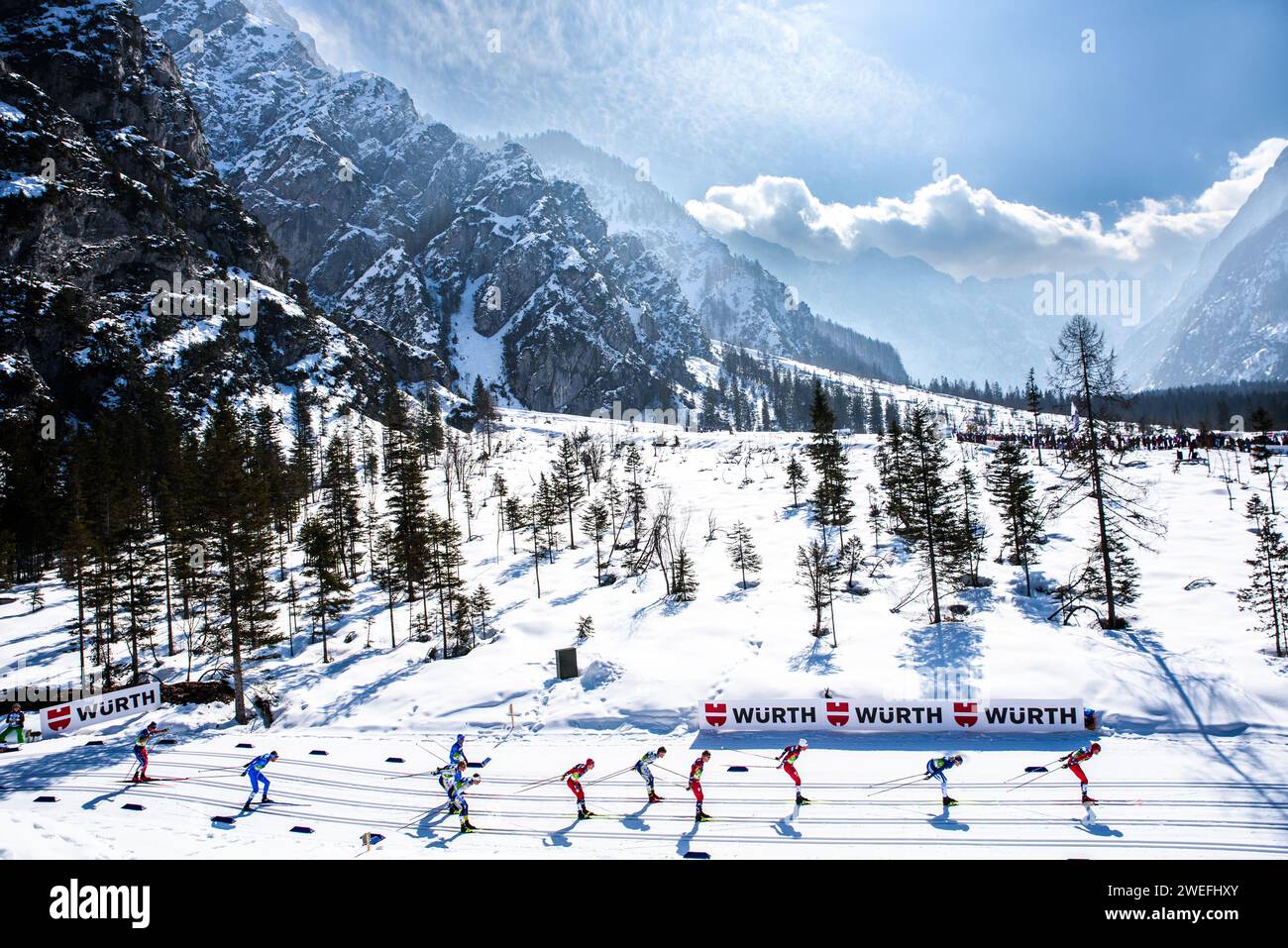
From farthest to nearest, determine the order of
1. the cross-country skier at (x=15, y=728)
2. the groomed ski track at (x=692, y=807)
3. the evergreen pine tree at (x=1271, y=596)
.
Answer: the cross-country skier at (x=15, y=728) → the evergreen pine tree at (x=1271, y=596) → the groomed ski track at (x=692, y=807)

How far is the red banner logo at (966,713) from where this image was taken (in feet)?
63.7

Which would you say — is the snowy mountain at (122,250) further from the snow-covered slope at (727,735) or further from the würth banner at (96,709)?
the würth banner at (96,709)

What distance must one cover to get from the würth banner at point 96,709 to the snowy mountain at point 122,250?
82.6m

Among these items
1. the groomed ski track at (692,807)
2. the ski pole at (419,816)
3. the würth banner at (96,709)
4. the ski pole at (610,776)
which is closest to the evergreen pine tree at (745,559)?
the groomed ski track at (692,807)

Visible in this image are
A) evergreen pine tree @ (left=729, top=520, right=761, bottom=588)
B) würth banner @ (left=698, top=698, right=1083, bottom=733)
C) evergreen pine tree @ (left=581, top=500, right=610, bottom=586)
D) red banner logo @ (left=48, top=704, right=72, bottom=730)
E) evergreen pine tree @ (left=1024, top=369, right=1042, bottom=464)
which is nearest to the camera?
würth banner @ (left=698, top=698, right=1083, bottom=733)

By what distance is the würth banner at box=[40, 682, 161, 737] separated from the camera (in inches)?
996

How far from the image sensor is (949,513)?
99.9ft

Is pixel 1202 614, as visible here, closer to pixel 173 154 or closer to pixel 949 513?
pixel 949 513

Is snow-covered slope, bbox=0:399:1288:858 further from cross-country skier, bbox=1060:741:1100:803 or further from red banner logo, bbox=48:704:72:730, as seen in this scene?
red banner logo, bbox=48:704:72:730

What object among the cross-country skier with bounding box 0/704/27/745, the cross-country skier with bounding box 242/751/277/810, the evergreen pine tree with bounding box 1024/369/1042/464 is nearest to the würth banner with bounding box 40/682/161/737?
the cross-country skier with bounding box 0/704/27/745

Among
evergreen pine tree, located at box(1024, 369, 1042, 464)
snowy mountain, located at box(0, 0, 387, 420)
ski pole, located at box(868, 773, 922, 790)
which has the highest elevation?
snowy mountain, located at box(0, 0, 387, 420)

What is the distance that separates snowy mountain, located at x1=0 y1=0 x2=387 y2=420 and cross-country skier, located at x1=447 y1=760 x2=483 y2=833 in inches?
4073
